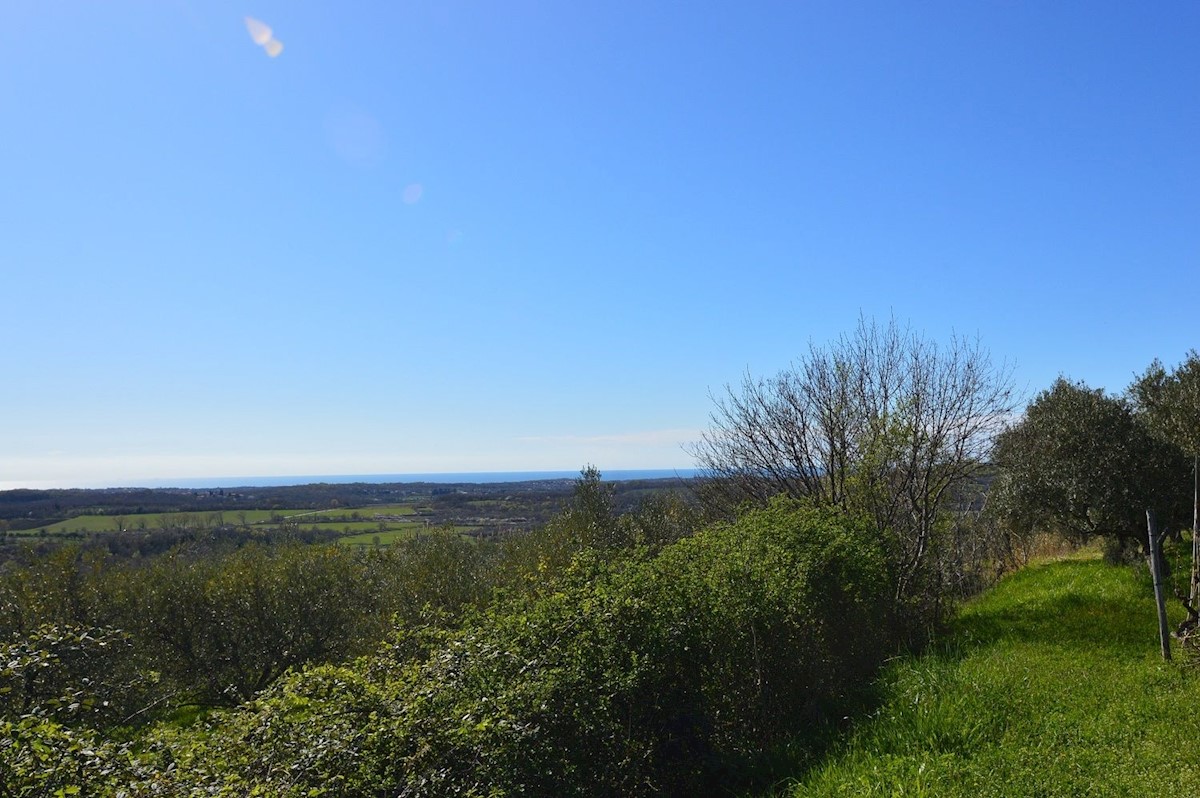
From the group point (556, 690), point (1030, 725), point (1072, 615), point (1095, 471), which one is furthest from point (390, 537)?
point (556, 690)

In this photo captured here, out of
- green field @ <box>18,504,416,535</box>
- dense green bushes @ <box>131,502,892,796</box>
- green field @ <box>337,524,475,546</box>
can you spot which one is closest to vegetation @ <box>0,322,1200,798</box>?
dense green bushes @ <box>131,502,892,796</box>

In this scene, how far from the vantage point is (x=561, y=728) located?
12.6ft

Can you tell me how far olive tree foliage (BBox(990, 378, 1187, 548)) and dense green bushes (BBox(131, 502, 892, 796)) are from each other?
5.82 metres

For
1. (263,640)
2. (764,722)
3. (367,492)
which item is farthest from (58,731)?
(367,492)

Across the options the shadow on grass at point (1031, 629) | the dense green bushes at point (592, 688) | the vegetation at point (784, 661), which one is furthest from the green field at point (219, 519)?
the dense green bushes at point (592, 688)

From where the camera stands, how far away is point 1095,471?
34.6 feet

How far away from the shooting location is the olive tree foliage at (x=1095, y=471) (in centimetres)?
1045

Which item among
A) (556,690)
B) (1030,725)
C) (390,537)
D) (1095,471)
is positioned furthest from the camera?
(390,537)

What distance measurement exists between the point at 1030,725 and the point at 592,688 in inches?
161

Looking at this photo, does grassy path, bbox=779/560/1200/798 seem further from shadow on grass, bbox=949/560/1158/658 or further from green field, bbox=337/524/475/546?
green field, bbox=337/524/475/546

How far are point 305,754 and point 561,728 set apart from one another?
1435mm

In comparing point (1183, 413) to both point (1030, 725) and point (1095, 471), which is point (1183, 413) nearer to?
point (1095, 471)

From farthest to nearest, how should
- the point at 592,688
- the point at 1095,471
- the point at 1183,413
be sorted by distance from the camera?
the point at 1095,471
the point at 1183,413
the point at 592,688

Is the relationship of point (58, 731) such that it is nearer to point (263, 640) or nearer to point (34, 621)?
point (34, 621)
